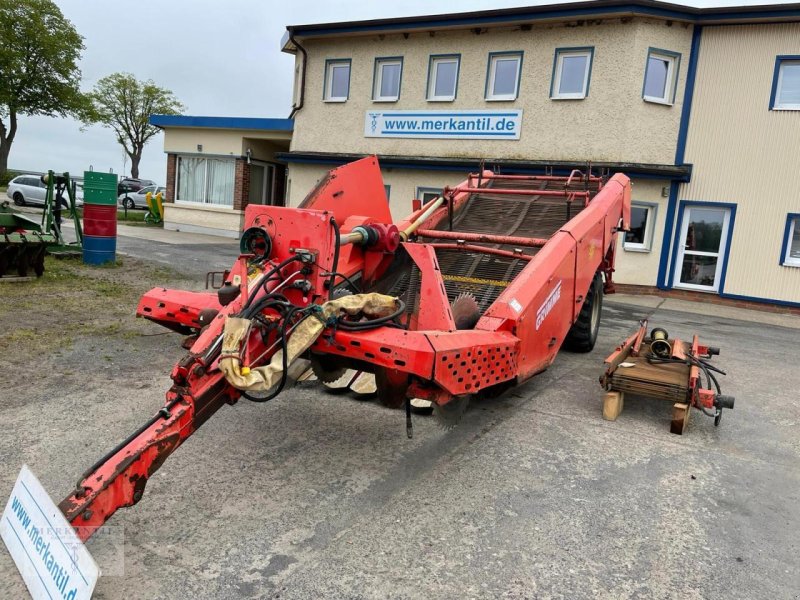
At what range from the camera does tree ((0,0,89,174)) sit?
1294 inches

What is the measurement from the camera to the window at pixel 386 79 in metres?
15.8

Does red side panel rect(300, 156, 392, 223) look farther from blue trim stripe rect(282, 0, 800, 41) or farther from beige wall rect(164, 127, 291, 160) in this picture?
beige wall rect(164, 127, 291, 160)

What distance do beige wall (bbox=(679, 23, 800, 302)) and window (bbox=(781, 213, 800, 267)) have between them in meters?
0.10

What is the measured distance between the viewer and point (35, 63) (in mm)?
33969

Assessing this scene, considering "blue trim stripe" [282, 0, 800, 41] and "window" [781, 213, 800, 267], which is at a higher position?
"blue trim stripe" [282, 0, 800, 41]

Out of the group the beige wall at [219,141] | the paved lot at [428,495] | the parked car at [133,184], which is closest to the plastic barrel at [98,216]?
the paved lot at [428,495]

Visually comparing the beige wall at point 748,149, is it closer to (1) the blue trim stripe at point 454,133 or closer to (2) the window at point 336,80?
(1) the blue trim stripe at point 454,133

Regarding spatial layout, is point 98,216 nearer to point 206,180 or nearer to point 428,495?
point 428,495

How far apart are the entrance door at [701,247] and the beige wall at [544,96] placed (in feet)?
4.52

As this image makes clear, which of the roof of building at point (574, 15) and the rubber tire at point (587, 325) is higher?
the roof of building at point (574, 15)

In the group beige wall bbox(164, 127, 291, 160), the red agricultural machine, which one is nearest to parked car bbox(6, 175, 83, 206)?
beige wall bbox(164, 127, 291, 160)

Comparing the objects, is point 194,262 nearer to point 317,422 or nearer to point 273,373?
point 317,422

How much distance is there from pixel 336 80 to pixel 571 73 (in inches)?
249

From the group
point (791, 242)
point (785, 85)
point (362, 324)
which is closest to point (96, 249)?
point (362, 324)
